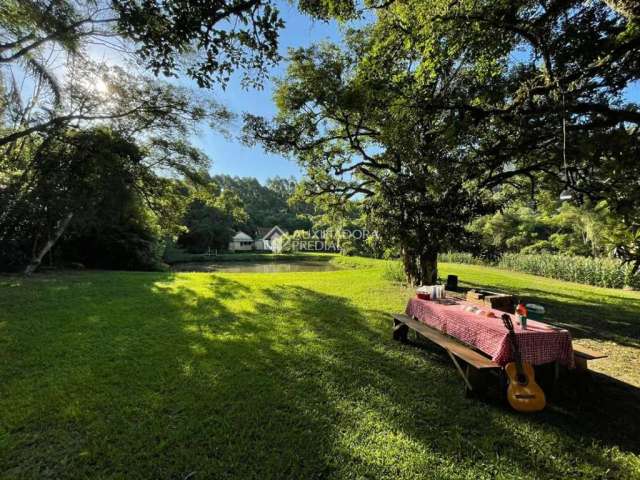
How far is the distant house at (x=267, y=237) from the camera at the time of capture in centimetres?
3850

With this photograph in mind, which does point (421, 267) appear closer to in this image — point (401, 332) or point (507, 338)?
point (401, 332)

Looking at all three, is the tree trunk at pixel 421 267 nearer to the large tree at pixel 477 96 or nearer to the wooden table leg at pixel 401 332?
the large tree at pixel 477 96

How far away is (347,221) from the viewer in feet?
38.0

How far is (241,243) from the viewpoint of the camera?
3969 centimetres

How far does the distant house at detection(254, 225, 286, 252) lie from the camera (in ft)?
126

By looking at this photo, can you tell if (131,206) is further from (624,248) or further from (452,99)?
(624,248)

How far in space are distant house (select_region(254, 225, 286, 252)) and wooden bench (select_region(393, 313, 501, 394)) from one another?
33.1 m

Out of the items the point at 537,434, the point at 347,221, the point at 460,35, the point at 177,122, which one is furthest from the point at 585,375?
the point at 177,122

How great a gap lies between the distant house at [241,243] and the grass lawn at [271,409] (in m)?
33.7

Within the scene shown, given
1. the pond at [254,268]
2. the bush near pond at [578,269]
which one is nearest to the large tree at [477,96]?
the bush near pond at [578,269]

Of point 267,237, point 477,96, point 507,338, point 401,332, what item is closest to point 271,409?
point 507,338

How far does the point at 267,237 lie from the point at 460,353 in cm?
3834

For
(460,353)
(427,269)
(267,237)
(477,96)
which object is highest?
(477,96)

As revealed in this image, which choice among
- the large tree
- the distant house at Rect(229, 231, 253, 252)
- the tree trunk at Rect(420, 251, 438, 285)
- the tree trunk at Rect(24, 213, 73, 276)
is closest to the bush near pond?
the tree trunk at Rect(420, 251, 438, 285)
